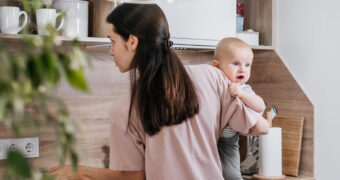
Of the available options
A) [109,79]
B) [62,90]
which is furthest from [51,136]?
[109,79]

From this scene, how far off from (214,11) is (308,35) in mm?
862

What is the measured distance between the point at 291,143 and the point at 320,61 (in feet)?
1.92

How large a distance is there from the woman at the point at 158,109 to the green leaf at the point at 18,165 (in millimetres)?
1020

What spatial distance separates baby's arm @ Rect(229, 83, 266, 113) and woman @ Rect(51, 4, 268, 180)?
0.08 feet

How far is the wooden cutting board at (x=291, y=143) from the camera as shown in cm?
219

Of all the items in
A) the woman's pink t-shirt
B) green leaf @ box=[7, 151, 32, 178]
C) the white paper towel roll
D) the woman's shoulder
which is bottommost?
the white paper towel roll

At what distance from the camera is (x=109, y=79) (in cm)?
212

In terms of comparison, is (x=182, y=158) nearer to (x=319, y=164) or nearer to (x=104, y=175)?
(x=104, y=175)

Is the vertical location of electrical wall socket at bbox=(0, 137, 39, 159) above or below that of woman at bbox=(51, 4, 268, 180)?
below

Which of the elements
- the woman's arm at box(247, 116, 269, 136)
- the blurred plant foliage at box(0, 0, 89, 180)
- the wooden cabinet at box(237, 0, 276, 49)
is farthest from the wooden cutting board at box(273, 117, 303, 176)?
the blurred plant foliage at box(0, 0, 89, 180)

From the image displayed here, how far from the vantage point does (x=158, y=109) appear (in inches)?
54.9

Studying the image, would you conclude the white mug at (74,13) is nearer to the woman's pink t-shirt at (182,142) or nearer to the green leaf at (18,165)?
the woman's pink t-shirt at (182,142)

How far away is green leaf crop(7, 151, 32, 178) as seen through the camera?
1.19ft

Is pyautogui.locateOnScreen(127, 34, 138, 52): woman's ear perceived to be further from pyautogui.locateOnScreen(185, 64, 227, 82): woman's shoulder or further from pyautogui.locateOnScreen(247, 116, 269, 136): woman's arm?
pyautogui.locateOnScreen(247, 116, 269, 136): woman's arm
